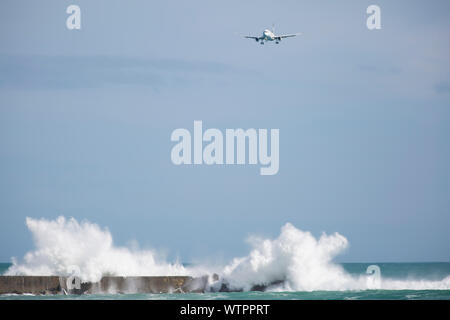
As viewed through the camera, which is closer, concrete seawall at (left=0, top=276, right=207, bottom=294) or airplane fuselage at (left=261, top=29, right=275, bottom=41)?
concrete seawall at (left=0, top=276, right=207, bottom=294)

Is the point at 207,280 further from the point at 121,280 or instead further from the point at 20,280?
the point at 20,280

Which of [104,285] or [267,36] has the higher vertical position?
[267,36]

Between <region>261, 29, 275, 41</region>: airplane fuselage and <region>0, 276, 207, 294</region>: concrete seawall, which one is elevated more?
<region>261, 29, 275, 41</region>: airplane fuselage

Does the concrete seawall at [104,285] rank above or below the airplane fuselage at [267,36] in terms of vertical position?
below

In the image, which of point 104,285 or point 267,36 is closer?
point 104,285

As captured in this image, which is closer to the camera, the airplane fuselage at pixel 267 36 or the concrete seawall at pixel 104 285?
the concrete seawall at pixel 104 285
